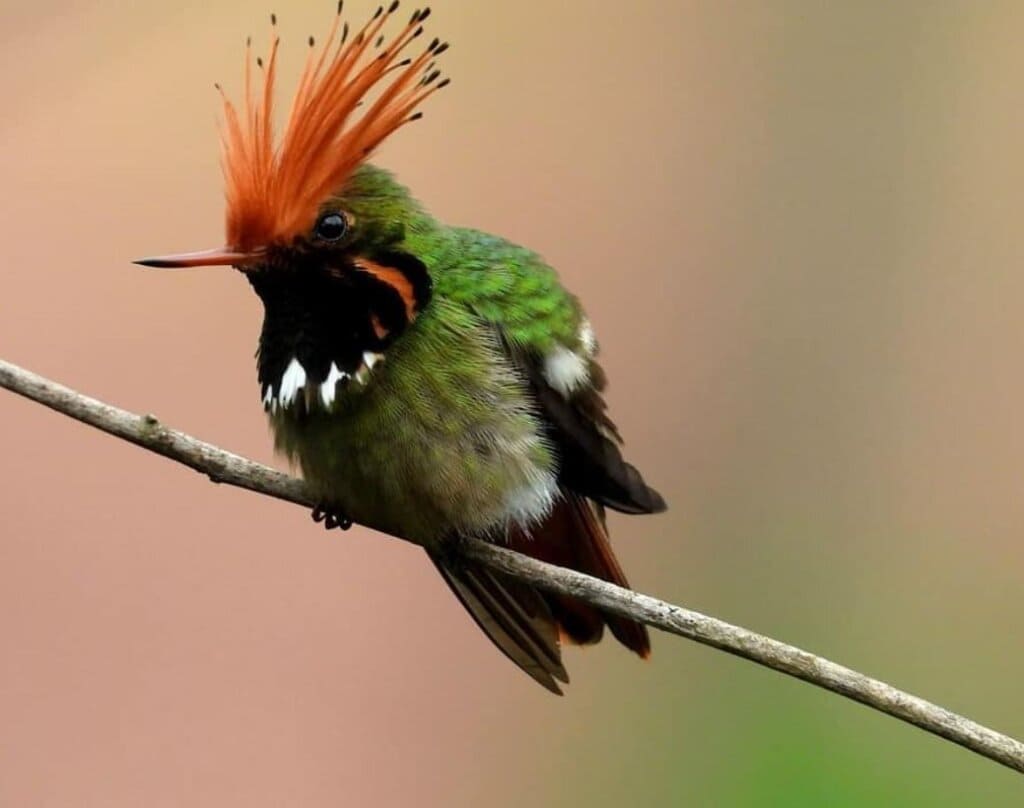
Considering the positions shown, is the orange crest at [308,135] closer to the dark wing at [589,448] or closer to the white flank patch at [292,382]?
the white flank patch at [292,382]

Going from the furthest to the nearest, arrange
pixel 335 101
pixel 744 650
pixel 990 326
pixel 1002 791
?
1. pixel 990 326
2. pixel 1002 791
3. pixel 335 101
4. pixel 744 650

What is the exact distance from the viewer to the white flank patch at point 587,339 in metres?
2.10

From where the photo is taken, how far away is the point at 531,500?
197 cm

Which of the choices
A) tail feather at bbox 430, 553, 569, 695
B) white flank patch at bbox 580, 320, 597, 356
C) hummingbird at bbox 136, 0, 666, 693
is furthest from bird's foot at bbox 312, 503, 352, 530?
white flank patch at bbox 580, 320, 597, 356

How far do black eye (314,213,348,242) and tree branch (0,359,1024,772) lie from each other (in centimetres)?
32

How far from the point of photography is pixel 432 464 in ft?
6.07

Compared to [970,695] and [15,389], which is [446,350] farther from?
[970,695]

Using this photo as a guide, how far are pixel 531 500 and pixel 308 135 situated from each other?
623 millimetres

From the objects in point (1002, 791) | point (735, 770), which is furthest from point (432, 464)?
point (1002, 791)

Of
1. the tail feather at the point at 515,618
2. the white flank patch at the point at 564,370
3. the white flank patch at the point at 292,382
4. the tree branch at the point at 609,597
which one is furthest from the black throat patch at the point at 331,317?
the tail feather at the point at 515,618

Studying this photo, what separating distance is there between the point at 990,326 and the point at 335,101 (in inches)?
93.6

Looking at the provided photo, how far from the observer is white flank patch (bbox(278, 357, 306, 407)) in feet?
6.05

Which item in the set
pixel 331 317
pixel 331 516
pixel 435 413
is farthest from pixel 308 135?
pixel 331 516

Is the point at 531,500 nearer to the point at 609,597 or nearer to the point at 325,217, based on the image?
the point at 609,597
